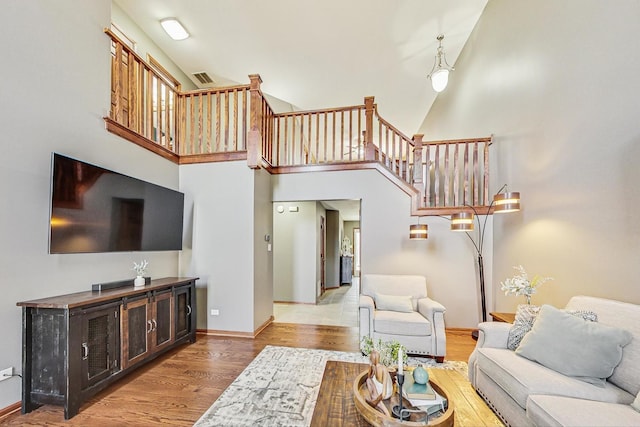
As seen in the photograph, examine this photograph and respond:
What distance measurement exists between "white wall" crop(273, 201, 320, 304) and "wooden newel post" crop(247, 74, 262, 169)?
2.22 meters

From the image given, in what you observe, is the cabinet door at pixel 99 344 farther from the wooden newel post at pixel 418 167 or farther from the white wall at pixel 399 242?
the wooden newel post at pixel 418 167

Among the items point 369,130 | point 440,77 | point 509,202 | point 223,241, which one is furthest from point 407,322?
point 440,77

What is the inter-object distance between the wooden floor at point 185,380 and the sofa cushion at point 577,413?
178 centimetres

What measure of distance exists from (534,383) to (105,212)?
3845 mm

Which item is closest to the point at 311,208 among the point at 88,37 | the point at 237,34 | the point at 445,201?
the point at 445,201

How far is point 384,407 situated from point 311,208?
462 cm

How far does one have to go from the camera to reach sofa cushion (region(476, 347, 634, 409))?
1631 millimetres

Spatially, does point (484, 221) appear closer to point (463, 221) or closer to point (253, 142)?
point (463, 221)

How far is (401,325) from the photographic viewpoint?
3.14 m

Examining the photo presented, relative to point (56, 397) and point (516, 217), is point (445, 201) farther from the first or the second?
point (56, 397)

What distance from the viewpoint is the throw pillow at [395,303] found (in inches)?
135

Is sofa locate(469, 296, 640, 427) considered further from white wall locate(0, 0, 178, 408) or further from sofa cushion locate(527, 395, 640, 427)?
white wall locate(0, 0, 178, 408)

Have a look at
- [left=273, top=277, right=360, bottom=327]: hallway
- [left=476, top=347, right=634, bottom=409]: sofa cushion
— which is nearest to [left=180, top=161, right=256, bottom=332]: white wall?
A: [left=273, top=277, right=360, bottom=327]: hallway

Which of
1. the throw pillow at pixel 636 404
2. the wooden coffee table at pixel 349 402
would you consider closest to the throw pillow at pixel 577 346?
the throw pillow at pixel 636 404
